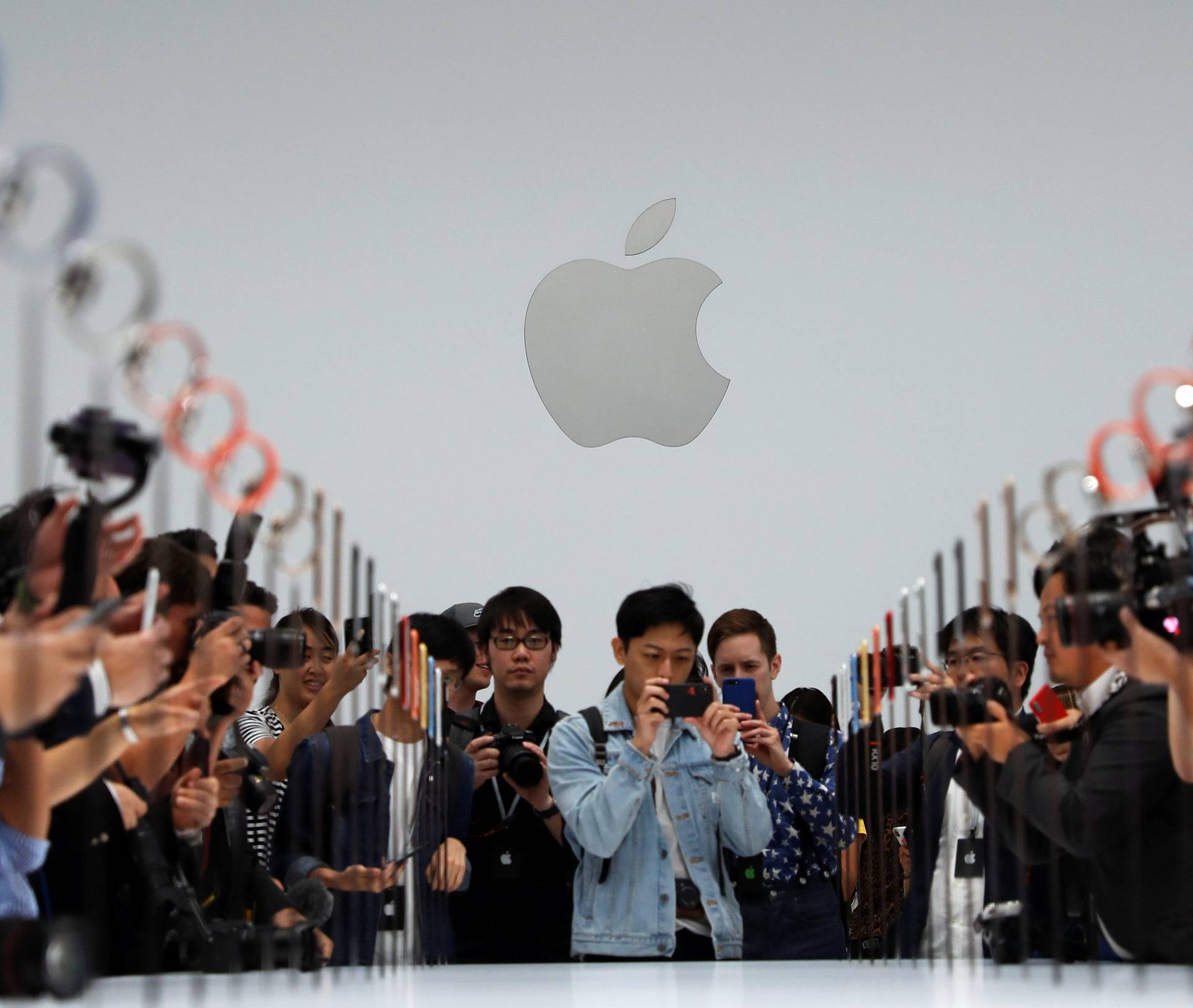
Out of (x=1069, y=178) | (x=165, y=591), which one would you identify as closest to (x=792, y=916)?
(x=165, y=591)

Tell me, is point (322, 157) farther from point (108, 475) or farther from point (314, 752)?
point (108, 475)

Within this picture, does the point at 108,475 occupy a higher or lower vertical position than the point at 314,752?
higher

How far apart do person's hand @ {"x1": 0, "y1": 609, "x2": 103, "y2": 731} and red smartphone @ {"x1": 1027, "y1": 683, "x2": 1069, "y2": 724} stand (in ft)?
7.25

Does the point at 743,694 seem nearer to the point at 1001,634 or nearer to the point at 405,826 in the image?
the point at 1001,634

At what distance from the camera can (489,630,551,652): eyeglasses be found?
151 inches

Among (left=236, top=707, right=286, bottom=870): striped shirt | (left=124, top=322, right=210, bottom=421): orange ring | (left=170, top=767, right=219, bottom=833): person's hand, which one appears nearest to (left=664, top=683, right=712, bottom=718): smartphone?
(left=236, top=707, right=286, bottom=870): striped shirt

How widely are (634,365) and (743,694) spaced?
2.22 meters

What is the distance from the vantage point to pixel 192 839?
2.65 m

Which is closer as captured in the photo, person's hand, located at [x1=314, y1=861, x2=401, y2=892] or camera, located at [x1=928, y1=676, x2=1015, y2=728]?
camera, located at [x1=928, y1=676, x2=1015, y2=728]

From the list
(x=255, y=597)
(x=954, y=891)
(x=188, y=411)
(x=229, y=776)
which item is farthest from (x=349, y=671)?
(x=954, y=891)

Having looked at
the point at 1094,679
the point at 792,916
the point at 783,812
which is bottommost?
the point at 792,916

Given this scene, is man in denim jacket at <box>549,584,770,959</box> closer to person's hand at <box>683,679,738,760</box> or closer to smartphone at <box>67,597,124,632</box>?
person's hand at <box>683,679,738,760</box>

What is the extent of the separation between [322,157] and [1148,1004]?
468 centimetres

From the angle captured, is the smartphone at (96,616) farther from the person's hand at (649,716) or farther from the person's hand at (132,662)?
the person's hand at (649,716)
